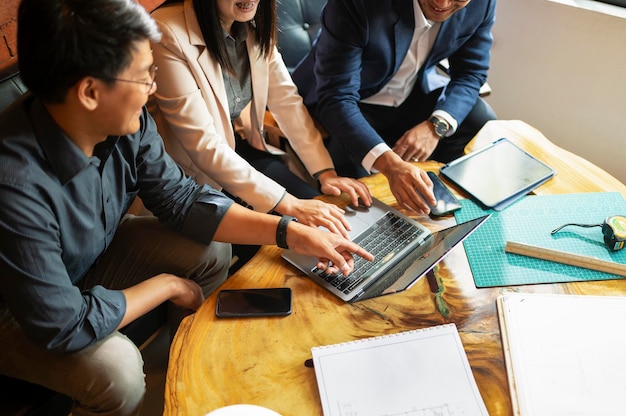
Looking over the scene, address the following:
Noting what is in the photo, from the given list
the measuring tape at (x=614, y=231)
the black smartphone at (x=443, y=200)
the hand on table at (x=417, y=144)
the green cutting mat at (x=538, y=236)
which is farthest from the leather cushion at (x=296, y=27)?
the measuring tape at (x=614, y=231)

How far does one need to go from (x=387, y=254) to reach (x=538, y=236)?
13.8 inches

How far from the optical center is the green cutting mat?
1.17 m

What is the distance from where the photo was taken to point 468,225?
4.03ft

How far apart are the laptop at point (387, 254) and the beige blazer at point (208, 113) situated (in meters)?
0.27

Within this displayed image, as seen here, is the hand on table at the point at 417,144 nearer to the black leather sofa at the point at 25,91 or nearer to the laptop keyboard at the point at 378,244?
the laptop keyboard at the point at 378,244

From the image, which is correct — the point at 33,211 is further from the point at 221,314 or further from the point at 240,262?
the point at 240,262

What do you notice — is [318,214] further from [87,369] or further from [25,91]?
[25,91]

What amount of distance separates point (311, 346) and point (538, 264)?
21.0 inches

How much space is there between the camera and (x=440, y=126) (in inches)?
67.5

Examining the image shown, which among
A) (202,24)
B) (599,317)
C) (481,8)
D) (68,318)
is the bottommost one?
(599,317)

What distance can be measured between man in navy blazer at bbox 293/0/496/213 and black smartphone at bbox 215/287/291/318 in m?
0.43

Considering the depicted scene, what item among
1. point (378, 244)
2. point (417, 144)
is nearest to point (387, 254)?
point (378, 244)

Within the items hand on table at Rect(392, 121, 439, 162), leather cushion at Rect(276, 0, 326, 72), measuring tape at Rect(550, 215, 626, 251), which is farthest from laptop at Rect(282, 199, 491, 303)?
leather cushion at Rect(276, 0, 326, 72)

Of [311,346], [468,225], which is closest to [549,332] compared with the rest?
[468,225]
